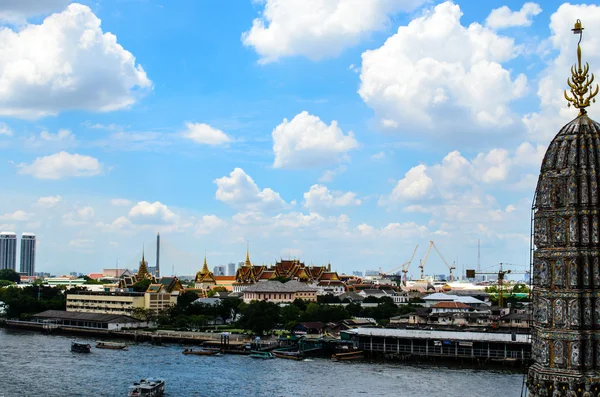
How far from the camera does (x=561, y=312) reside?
17172 millimetres

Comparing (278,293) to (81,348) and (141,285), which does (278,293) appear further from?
(81,348)

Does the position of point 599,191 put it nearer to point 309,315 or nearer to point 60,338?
point 309,315

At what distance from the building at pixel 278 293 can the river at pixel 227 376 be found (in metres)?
43.7

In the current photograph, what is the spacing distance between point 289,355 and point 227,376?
43.8 feet

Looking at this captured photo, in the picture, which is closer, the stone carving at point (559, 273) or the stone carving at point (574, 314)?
the stone carving at point (574, 314)

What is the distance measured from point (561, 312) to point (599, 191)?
318 cm

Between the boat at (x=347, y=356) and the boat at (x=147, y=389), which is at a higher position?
the boat at (x=147, y=389)

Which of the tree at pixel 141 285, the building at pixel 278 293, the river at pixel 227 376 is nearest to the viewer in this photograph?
the river at pixel 227 376

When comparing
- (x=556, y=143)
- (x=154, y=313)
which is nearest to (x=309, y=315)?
(x=154, y=313)

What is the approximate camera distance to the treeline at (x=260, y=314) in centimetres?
8412

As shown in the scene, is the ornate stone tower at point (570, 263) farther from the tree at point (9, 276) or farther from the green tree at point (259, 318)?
the tree at point (9, 276)

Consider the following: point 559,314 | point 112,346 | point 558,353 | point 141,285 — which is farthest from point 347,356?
point 141,285

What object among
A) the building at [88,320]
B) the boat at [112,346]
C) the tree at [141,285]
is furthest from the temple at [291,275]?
the boat at [112,346]

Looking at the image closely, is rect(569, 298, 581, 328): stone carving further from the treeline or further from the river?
the treeline
